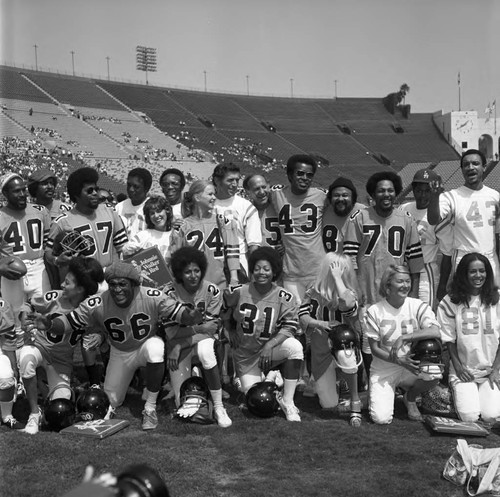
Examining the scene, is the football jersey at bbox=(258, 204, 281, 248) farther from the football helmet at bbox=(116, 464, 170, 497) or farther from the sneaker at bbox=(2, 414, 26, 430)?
the football helmet at bbox=(116, 464, 170, 497)

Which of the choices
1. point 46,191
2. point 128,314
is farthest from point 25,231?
point 128,314

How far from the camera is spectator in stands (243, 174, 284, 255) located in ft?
20.0

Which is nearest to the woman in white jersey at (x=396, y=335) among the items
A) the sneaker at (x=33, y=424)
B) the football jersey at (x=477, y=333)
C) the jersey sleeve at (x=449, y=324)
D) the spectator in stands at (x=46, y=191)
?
the jersey sleeve at (x=449, y=324)

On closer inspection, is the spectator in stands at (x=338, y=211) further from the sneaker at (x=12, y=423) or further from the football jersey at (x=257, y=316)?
the sneaker at (x=12, y=423)

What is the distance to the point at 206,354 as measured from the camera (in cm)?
500

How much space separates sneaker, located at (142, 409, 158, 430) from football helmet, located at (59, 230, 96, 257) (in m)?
1.51

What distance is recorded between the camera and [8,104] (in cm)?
3972

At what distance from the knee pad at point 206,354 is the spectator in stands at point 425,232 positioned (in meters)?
2.10

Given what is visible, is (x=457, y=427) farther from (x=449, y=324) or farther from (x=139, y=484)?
(x=139, y=484)

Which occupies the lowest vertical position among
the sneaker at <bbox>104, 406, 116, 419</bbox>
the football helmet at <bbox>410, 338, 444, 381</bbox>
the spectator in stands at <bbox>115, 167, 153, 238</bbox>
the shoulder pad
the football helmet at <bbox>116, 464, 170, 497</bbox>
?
the sneaker at <bbox>104, 406, 116, 419</bbox>

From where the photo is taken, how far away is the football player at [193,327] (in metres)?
5.02

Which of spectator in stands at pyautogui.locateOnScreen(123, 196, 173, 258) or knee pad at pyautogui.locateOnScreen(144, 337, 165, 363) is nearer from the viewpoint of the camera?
knee pad at pyautogui.locateOnScreen(144, 337, 165, 363)

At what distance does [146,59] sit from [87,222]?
65.2m

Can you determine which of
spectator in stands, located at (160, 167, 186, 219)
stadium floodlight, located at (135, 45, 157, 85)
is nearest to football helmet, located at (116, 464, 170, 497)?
spectator in stands, located at (160, 167, 186, 219)
